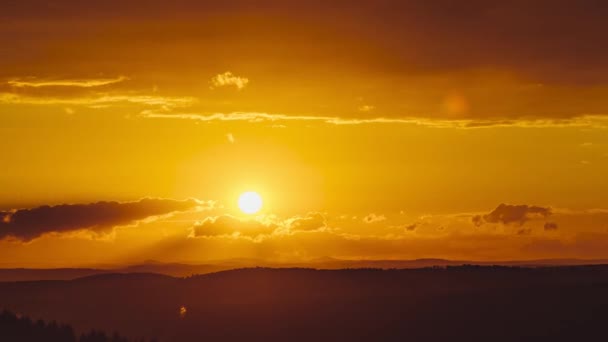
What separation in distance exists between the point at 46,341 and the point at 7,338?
1224 centimetres

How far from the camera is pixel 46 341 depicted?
197875 millimetres

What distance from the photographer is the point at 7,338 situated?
186375 mm
